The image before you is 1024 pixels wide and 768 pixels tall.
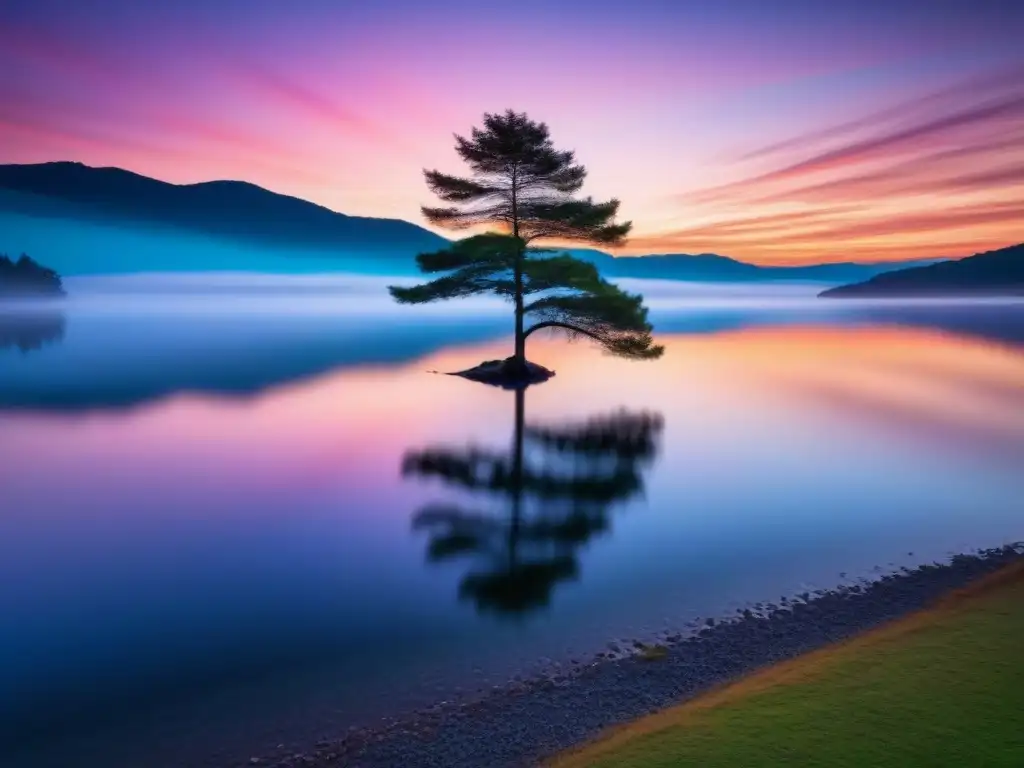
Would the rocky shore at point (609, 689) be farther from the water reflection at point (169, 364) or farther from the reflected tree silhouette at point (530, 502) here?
Result: the water reflection at point (169, 364)

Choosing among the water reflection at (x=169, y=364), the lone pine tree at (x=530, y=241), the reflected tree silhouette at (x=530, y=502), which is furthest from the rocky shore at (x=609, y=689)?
the water reflection at (x=169, y=364)

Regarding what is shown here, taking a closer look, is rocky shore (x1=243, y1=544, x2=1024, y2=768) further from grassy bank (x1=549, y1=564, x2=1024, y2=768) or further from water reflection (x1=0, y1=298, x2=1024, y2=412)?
water reflection (x1=0, y1=298, x2=1024, y2=412)

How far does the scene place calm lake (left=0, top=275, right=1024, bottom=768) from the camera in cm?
937

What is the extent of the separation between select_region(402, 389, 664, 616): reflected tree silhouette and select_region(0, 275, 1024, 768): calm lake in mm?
100

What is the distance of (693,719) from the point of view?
746 cm

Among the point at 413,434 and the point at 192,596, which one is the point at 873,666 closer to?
the point at 192,596

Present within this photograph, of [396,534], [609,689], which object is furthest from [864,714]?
[396,534]

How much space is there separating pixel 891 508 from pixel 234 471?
21.3 m

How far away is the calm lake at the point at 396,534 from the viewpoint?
937 cm

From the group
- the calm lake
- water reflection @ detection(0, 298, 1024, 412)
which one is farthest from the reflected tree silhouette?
water reflection @ detection(0, 298, 1024, 412)

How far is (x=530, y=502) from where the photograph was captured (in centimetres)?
1880

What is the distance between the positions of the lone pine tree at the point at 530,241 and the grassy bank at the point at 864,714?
2931 centimetres

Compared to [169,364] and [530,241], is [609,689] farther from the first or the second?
[169,364]

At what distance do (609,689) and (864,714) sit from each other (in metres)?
3.13
